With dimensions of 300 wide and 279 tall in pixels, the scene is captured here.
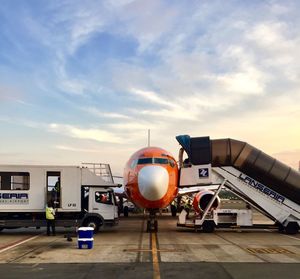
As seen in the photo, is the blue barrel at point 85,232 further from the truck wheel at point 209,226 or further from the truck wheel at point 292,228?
the truck wheel at point 292,228

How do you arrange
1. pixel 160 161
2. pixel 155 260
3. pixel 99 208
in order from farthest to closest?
1. pixel 99 208
2. pixel 160 161
3. pixel 155 260

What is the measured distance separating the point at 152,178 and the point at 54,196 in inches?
213

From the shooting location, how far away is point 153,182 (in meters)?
19.6

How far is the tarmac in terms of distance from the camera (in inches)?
421

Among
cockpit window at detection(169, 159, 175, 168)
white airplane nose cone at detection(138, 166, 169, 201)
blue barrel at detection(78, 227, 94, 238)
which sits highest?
cockpit window at detection(169, 159, 175, 168)

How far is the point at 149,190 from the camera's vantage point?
1972 cm

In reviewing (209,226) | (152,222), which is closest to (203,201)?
(209,226)

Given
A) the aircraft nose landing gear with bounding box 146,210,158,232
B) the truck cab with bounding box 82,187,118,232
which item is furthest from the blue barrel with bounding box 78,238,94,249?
the aircraft nose landing gear with bounding box 146,210,158,232

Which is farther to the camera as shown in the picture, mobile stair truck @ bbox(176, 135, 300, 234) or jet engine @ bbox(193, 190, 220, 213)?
jet engine @ bbox(193, 190, 220, 213)

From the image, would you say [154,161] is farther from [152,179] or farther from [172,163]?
[152,179]

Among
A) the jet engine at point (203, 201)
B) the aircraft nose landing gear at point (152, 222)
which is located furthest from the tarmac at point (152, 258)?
the jet engine at point (203, 201)

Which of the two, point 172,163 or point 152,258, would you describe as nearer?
point 152,258

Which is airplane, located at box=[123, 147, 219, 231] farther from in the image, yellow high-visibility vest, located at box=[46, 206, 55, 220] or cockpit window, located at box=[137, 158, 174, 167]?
yellow high-visibility vest, located at box=[46, 206, 55, 220]

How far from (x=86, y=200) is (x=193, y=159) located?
5.80 meters
